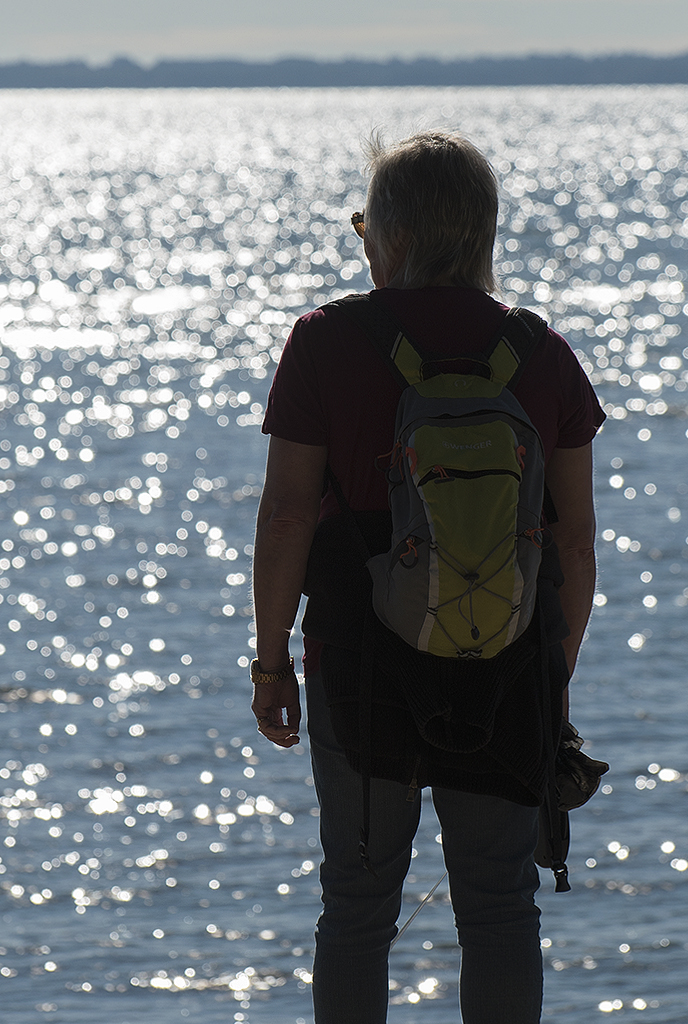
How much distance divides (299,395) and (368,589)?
14.8 inches

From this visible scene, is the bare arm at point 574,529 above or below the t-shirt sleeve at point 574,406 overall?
below

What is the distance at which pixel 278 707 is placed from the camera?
2949 millimetres

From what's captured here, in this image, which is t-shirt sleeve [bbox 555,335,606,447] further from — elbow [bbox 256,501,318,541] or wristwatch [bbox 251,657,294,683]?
wristwatch [bbox 251,657,294,683]

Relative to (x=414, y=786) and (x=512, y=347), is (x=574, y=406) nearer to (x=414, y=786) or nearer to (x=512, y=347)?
(x=512, y=347)

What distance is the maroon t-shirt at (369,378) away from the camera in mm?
2594

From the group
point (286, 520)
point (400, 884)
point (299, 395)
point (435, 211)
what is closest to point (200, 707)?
point (400, 884)

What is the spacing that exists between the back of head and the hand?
32.8 inches

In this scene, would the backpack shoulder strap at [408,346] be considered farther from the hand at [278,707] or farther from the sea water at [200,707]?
the hand at [278,707]

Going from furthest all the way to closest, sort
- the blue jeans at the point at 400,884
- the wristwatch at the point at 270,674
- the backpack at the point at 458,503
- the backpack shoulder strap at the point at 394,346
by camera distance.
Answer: the wristwatch at the point at 270,674, the blue jeans at the point at 400,884, the backpack shoulder strap at the point at 394,346, the backpack at the point at 458,503

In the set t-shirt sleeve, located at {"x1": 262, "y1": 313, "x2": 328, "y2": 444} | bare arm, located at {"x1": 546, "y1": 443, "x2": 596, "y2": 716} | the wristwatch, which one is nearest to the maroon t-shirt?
t-shirt sleeve, located at {"x1": 262, "y1": 313, "x2": 328, "y2": 444}

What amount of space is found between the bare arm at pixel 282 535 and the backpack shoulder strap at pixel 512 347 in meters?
0.35

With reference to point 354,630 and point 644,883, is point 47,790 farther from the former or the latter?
point 354,630

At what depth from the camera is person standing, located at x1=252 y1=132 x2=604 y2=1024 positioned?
260cm

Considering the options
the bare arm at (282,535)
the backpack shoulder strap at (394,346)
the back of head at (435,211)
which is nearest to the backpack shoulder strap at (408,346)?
the backpack shoulder strap at (394,346)
